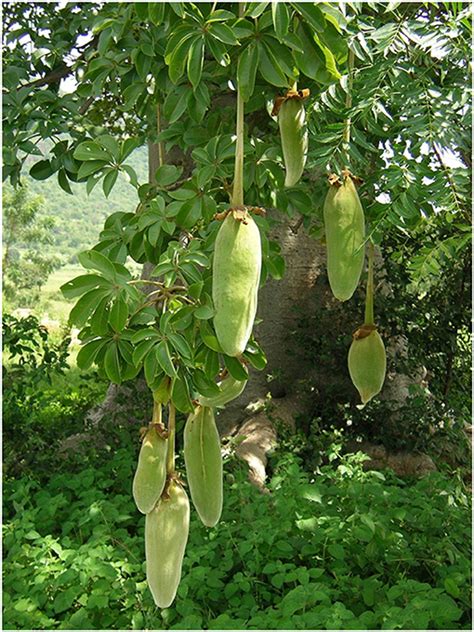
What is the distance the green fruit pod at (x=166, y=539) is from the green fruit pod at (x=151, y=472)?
0.04 ft

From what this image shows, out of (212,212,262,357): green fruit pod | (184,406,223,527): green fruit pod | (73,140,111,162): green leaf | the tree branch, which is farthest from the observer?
the tree branch

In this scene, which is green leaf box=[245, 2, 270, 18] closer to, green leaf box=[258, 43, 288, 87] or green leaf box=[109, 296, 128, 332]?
green leaf box=[258, 43, 288, 87]

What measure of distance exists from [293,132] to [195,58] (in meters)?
0.11

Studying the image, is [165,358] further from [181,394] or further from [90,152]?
[90,152]

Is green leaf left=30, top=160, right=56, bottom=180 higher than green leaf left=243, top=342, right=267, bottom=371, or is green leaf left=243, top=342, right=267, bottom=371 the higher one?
green leaf left=243, top=342, right=267, bottom=371

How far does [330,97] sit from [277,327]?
235 centimetres

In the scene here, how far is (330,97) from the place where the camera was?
837mm

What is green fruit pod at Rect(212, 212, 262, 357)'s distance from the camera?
57 cm

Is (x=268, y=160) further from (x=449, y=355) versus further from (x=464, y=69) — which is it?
(x=449, y=355)

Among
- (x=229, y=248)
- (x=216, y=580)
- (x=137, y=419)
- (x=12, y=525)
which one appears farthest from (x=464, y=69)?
(x=137, y=419)

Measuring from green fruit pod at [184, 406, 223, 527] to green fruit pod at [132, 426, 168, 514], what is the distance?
2cm

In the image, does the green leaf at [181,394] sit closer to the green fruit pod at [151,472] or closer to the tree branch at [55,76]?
the green fruit pod at [151,472]

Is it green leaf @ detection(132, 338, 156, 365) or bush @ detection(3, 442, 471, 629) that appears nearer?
green leaf @ detection(132, 338, 156, 365)

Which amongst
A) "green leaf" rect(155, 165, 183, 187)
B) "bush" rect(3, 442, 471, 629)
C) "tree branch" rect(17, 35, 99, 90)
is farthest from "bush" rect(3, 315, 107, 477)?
"green leaf" rect(155, 165, 183, 187)
